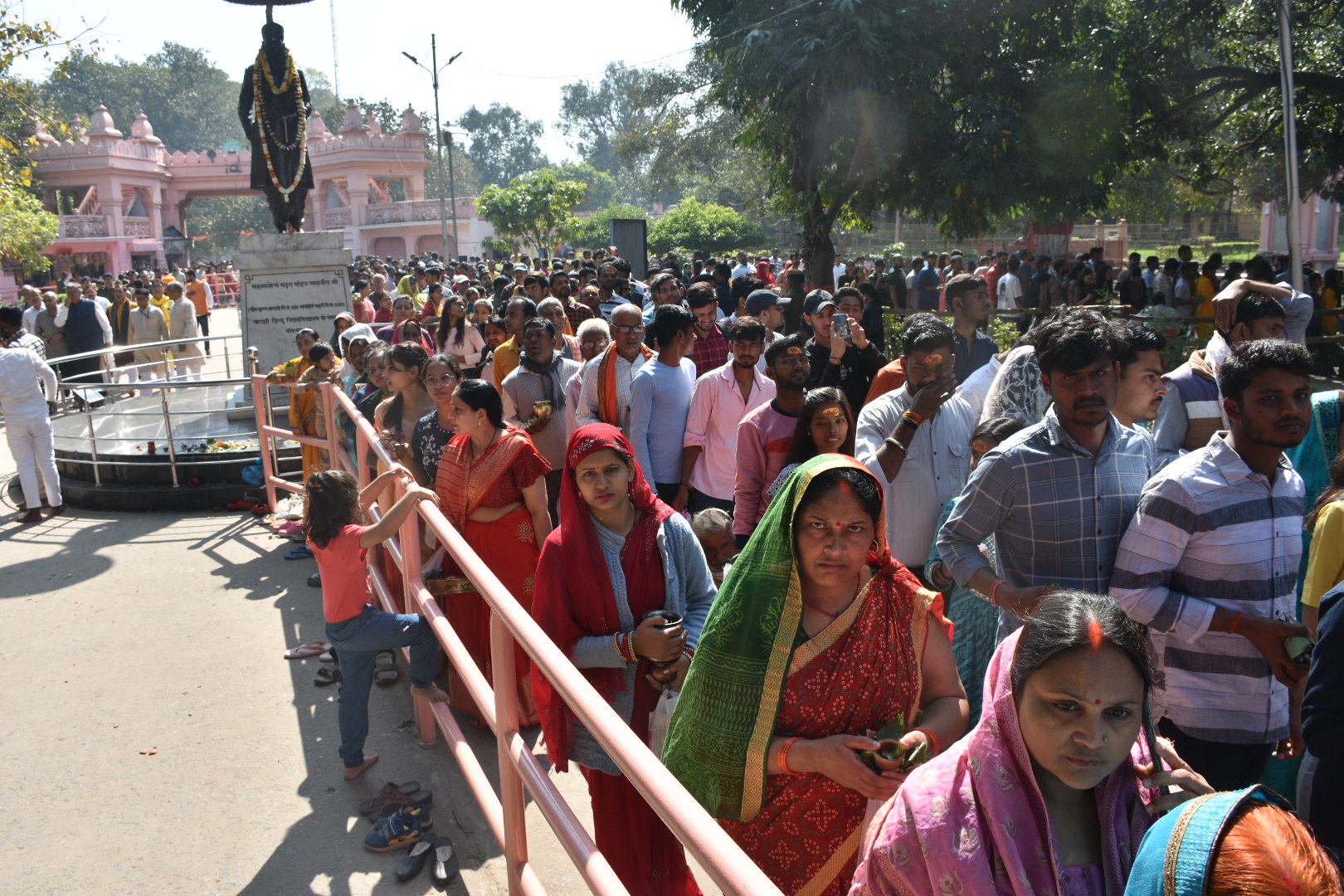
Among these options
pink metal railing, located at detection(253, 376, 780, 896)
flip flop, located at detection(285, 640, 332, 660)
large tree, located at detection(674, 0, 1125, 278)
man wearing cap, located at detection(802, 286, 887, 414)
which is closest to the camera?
pink metal railing, located at detection(253, 376, 780, 896)

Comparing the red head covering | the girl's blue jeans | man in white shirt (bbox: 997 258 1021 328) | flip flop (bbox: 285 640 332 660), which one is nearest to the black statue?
flip flop (bbox: 285 640 332 660)

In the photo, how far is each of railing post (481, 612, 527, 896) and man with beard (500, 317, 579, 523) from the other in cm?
314

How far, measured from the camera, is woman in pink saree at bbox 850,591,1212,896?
4.86ft

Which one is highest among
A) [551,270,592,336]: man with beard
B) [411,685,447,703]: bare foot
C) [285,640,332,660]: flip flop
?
[551,270,592,336]: man with beard

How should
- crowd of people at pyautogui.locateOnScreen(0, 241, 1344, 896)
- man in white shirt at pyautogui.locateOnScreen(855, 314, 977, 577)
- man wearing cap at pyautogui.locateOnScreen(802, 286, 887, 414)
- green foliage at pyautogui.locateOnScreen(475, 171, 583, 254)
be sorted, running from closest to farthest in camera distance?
1. crowd of people at pyautogui.locateOnScreen(0, 241, 1344, 896)
2. man in white shirt at pyautogui.locateOnScreen(855, 314, 977, 577)
3. man wearing cap at pyautogui.locateOnScreen(802, 286, 887, 414)
4. green foliage at pyautogui.locateOnScreen(475, 171, 583, 254)

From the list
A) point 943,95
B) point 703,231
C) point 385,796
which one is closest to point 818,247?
point 943,95

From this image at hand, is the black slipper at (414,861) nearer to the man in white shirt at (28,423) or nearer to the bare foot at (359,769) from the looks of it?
the bare foot at (359,769)

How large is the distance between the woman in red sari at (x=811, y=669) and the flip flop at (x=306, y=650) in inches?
142

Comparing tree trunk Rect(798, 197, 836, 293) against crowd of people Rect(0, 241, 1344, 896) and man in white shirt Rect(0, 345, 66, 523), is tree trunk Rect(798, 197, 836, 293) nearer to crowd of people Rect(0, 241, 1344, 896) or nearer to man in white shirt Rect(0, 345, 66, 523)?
man in white shirt Rect(0, 345, 66, 523)

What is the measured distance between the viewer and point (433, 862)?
11.0 ft

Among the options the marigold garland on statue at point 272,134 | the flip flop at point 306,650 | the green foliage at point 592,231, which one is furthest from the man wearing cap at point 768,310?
the green foliage at point 592,231

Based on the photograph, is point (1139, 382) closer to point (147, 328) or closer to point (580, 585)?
point (580, 585)

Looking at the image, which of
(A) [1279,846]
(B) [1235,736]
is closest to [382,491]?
(B) [1235,736]

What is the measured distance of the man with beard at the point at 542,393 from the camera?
564cm
